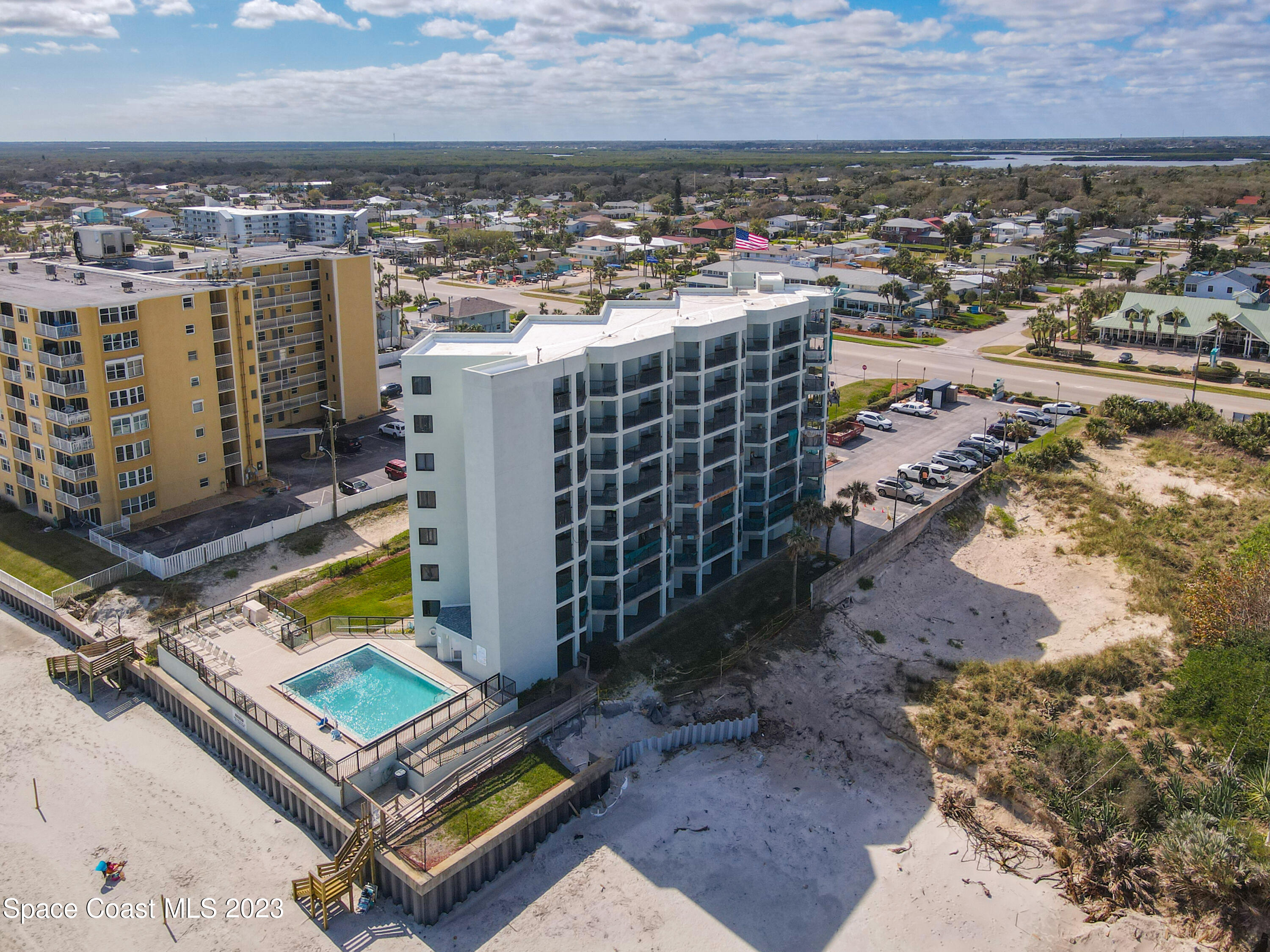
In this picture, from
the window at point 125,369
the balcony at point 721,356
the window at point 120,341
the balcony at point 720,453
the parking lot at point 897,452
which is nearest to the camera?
the balcony at point 721,356

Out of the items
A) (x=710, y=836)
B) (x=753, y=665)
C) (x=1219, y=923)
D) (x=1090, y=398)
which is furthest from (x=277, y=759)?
(x=1090, y=398)

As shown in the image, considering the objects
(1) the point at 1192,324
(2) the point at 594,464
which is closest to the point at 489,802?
(2) the point at 594,464

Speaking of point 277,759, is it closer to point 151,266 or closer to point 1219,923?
point 1219,923

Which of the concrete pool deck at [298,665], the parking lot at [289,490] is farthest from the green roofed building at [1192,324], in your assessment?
the concrete pool deck at [298,665]

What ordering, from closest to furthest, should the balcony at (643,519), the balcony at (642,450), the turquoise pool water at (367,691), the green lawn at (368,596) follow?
the turquoise pool water at (367,691)
the balcony at (642,450)
the balcony at (643,519)
the green lawn at (368,596)

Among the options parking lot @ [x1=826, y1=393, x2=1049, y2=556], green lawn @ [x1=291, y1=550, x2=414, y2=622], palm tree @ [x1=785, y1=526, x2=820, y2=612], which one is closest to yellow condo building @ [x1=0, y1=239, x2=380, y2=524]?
green lawn @ [x1=291, y1=550, x2=414, y2=622]

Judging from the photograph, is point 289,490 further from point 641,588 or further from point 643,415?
point 643,415

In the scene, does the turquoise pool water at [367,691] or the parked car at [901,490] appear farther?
the parked car at [901,490]

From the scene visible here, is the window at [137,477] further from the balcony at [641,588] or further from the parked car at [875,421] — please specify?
the parked car at [875,421]
